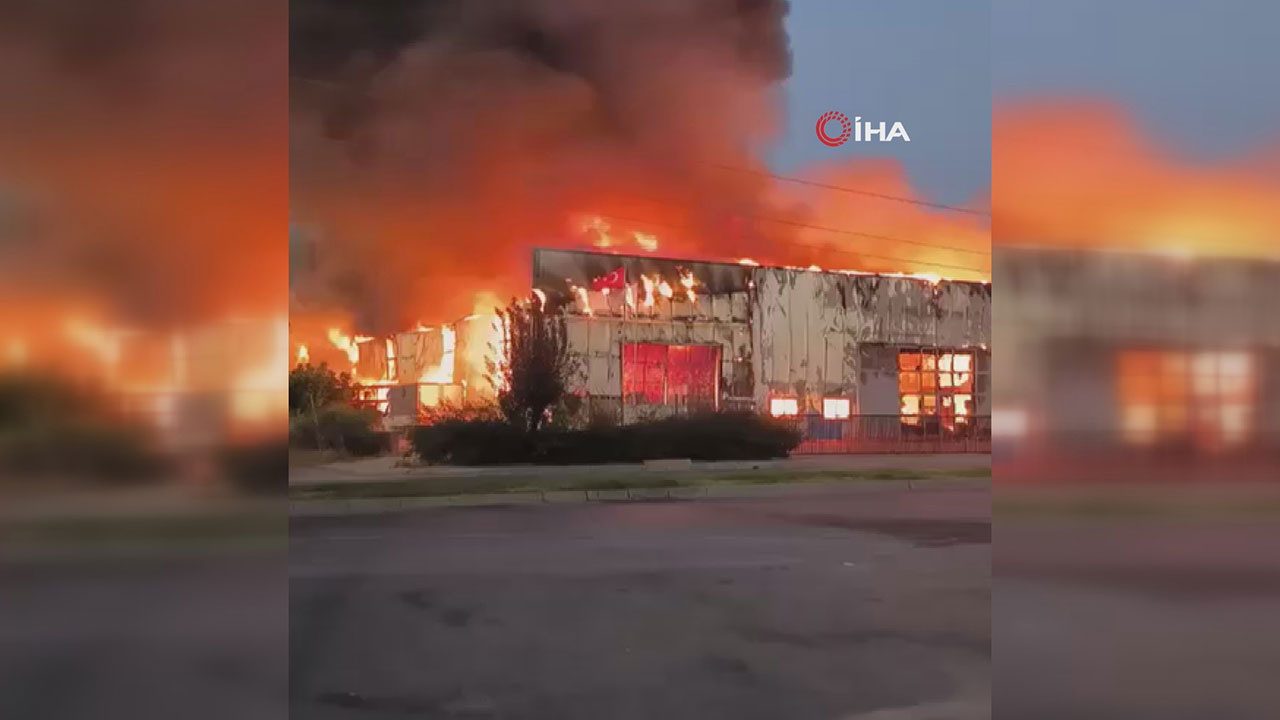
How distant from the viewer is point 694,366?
22.5 meters

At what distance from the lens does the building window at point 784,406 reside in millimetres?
22672

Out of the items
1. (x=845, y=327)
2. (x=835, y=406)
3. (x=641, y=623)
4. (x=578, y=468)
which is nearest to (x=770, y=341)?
(x=845, y=327)

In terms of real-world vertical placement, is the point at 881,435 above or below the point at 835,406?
below

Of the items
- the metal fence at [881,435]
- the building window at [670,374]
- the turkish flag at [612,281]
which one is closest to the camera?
the turkish flag at [612,281]

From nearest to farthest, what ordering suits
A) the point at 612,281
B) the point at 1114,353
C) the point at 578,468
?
the point at 1114,353 → the point at 578,468 → the point at 612,281

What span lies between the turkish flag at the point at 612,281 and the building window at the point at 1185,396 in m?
19.0

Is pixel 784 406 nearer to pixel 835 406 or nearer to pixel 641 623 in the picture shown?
pixel 835 406

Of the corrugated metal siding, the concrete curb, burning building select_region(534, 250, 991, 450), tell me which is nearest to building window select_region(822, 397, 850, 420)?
burning building select_region(534, 250, 991, 450)

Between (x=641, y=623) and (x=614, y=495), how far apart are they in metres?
7.90

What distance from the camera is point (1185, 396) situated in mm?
2193

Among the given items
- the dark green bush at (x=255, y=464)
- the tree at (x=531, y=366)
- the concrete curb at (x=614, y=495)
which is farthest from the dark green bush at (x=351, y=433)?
Answer: the dark green bush at (x=255, y=464)

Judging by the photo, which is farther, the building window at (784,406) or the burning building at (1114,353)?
the building window at (784,406)

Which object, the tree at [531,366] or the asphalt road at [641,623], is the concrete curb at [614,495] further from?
the tree at [531,366]

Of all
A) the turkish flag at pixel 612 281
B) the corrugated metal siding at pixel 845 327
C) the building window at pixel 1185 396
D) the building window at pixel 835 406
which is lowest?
the building window at pixel 835 406
